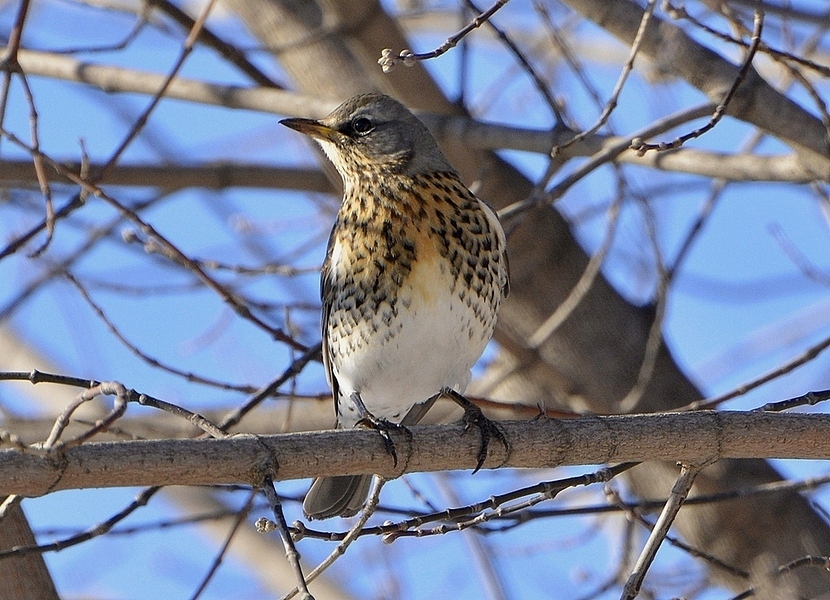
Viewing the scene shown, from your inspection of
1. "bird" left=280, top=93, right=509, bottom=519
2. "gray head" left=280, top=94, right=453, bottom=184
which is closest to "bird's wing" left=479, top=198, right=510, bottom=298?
"bird" left=280, top=93, right=509, bottom=519

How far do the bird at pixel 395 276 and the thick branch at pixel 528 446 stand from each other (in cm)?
A: 79

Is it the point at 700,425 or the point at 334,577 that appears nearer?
the point at 700,425

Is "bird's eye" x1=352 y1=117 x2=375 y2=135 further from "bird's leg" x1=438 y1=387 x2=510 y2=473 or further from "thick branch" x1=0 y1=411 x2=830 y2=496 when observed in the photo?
"thick branch" x1=0 y1=411 x2=830 y2=496

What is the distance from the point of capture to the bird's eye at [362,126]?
15.9 ft

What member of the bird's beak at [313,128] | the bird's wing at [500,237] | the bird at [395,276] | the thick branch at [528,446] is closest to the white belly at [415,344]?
the bird at [395,276]

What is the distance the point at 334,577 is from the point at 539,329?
2.64 metres

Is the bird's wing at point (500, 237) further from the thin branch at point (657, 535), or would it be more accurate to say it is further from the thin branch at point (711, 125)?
the thin branch at point (657, 535)

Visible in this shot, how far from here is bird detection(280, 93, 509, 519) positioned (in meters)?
4.34

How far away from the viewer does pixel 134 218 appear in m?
3.87

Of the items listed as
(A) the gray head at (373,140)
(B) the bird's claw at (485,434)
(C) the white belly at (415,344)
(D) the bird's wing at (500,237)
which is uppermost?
(A) the gray head at (373,140)

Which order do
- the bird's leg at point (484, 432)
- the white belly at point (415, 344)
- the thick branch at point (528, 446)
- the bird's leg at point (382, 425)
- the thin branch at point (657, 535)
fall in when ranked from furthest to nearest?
the white belly at point (415, 344), the bird's leg at point (484, 432), the bird's leg at point (382, 425), the thin branch at point (657, 535), the thick branch at point (528, 446)

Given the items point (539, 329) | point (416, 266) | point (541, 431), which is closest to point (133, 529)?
point (416, 266)

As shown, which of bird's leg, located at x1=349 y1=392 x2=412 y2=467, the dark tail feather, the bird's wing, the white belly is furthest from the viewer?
the bird's wing

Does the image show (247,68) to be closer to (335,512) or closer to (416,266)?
(416,266)
